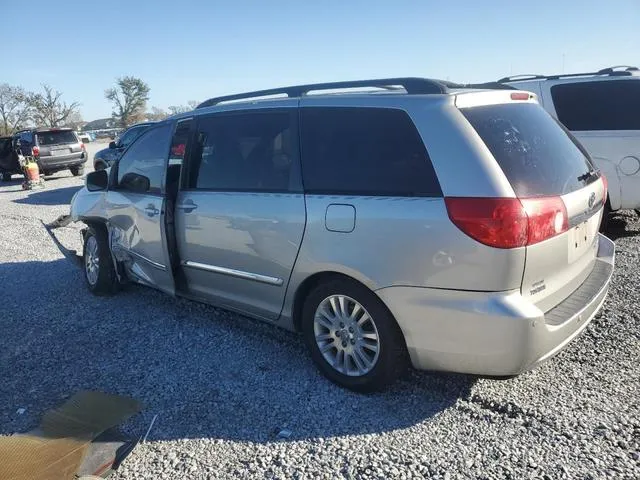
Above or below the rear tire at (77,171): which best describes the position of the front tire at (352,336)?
above

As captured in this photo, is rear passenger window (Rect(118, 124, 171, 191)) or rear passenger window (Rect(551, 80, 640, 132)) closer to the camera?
rear passenger window (Rect(118, 124, 171, 191))

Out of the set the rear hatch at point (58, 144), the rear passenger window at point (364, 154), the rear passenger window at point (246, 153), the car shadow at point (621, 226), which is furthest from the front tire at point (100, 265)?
the rear hatch at point (58, 144)

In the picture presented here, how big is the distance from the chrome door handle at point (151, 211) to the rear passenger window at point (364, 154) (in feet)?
5.13

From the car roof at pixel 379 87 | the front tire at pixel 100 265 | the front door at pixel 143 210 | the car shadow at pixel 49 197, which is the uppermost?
the car roof at pixel 379 87

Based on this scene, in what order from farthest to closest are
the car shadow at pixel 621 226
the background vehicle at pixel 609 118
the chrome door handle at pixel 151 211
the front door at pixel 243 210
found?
the car shadow at pixel 621 226
the background vehicle at pixel 609 118
the chrome door handle at pixel 151 211
the front door at pixel 243 210

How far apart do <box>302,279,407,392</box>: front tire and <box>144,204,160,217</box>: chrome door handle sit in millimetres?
1661

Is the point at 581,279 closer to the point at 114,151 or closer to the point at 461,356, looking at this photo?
the point at 461,356

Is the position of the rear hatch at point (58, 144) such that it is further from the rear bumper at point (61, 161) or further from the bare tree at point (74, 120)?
the bare tree at point (74, 120)

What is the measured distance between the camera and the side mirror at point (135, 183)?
4.51 meters

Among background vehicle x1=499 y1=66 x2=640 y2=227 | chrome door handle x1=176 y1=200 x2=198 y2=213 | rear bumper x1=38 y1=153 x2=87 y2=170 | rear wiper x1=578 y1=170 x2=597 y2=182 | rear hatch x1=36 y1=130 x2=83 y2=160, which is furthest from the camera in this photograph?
rear hatch x1=36 y1=130 x2=83 y2=160

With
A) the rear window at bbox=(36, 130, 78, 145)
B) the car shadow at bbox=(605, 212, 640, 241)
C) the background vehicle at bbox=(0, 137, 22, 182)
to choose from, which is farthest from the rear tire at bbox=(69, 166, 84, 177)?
the car shadow at bbox=(605, 212, 640, 241)

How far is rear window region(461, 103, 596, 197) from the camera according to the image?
8.92 ft

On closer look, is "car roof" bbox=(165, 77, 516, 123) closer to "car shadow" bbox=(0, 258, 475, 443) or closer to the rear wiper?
the rear wiper

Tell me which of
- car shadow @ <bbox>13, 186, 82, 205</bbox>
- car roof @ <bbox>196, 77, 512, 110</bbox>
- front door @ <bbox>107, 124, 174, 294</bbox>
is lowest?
car shadow @ <bbox>13, 186, 82, 205</bbox>
